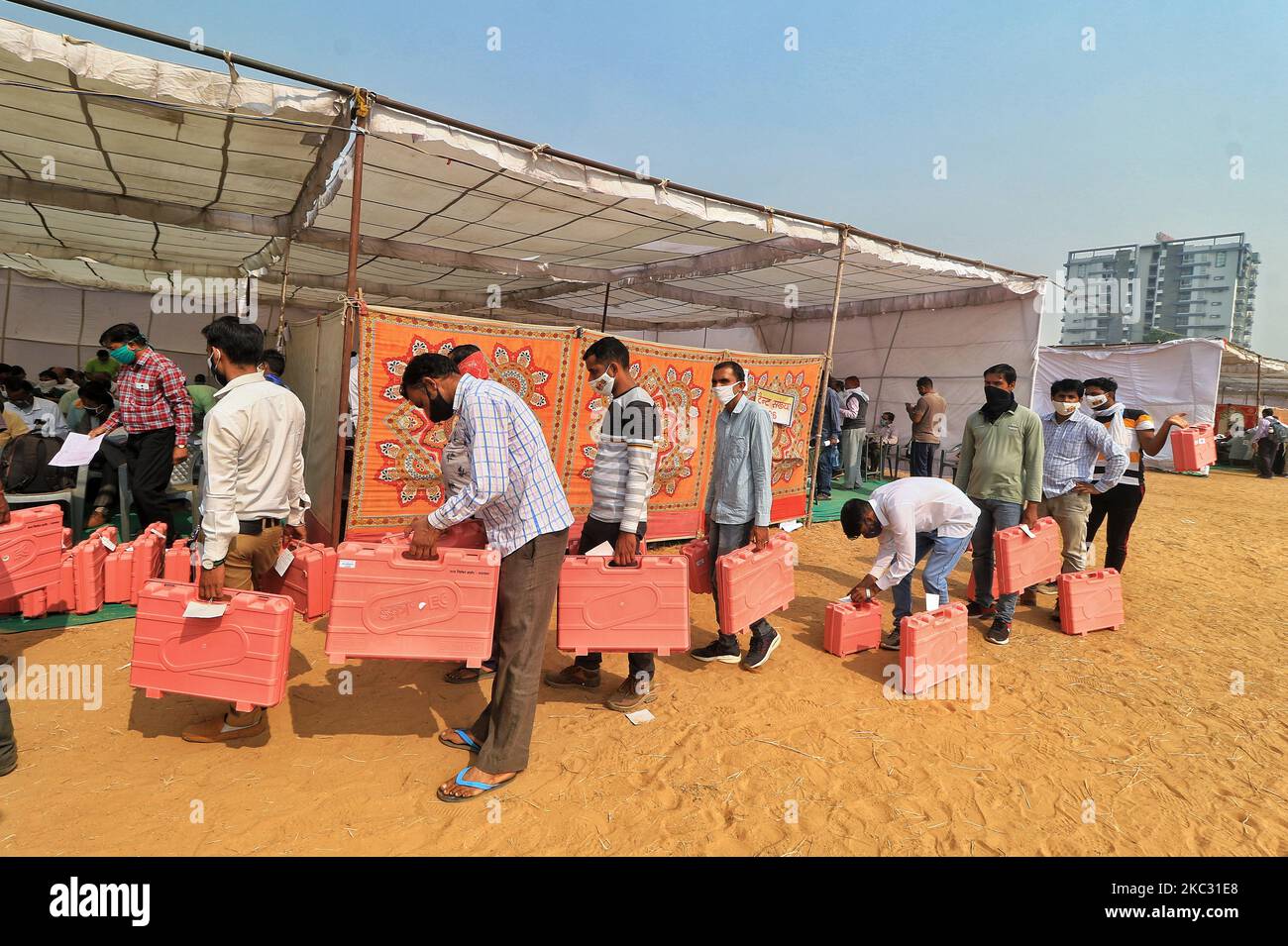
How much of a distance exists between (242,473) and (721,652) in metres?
3.04

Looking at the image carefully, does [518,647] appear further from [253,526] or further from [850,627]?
[850,627]

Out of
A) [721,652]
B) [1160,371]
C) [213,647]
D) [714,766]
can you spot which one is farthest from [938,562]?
[1160,371]

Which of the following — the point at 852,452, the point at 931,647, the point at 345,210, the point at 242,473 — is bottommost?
the point at 931,647

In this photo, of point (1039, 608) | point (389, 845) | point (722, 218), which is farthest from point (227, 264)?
point (1039, 608)

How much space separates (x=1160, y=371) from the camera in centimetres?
1616

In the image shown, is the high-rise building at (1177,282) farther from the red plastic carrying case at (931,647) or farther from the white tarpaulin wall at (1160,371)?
the red plastic carrying case at (931,647)

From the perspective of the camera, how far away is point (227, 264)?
11.1 meters

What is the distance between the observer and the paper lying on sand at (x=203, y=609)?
265 cm

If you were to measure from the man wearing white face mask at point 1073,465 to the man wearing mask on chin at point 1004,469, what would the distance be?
0.87ft

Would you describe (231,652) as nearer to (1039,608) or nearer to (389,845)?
(389,845)

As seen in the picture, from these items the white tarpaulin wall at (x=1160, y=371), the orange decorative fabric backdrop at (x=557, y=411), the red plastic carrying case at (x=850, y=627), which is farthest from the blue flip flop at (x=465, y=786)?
the white tarpaulin wall at (x=1160, y=371)

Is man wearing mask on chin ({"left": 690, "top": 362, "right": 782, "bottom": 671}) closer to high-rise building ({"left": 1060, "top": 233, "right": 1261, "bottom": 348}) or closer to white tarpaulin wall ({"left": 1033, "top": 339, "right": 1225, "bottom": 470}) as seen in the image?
white tarpaulin wall ({"left": 1033, "top": 339, "right": 1225, "bottom": 470})

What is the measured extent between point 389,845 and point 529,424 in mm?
1730

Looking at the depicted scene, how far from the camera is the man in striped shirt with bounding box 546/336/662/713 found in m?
3.31
